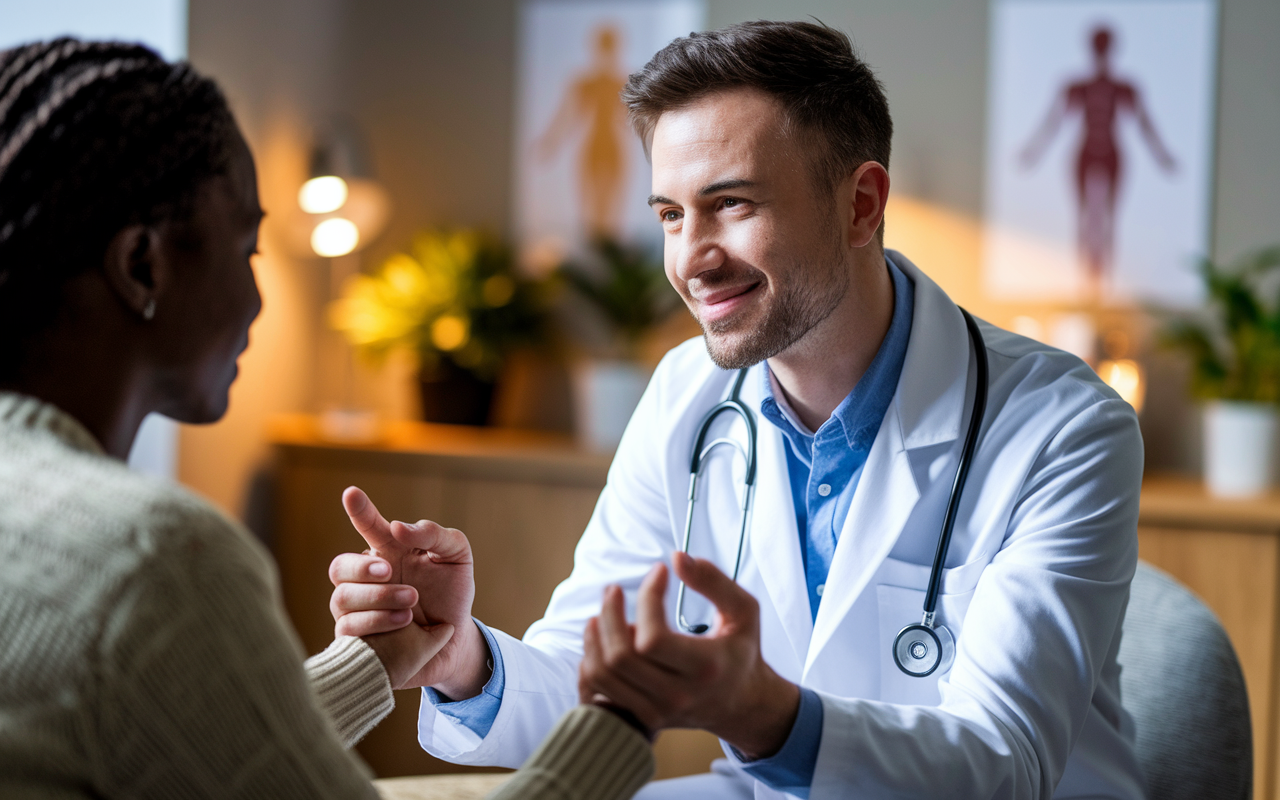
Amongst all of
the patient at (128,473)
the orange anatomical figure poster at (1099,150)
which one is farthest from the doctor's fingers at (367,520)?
the orange anatomical figure poster at (1099,150)

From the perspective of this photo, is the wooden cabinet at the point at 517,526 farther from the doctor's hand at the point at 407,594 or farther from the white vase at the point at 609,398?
the doctor's hand at the point at 407,594

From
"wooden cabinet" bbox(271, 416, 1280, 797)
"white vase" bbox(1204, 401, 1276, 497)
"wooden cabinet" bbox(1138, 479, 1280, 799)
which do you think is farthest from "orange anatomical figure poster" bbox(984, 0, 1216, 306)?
"wooden cabinet" bbox(1138, 479, 1280, 799)

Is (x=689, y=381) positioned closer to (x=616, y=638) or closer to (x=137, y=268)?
(x=616, y=638)

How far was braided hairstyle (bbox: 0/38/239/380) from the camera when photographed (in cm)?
72

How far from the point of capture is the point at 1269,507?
2.19 m

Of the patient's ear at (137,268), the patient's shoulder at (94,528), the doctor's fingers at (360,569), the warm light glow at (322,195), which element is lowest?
the doctor's fingers at (360,569)

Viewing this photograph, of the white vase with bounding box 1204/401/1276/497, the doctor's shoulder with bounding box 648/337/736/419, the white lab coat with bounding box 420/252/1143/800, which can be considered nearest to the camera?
the white lab coat with bounding box 420/252/1143/800

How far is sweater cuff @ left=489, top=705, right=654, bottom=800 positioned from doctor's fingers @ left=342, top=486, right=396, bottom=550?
1.17ft

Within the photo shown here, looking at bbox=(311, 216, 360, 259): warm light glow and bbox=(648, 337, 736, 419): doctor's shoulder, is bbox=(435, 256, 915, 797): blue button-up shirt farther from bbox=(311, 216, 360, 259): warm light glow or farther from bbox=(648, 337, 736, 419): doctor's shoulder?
bbox=(311, 216, 360, 259): warm light glow

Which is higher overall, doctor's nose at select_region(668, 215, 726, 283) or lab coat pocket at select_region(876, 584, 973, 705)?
doctor's nose at select_region(668, 215, 726, 283)

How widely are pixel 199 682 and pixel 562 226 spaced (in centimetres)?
258

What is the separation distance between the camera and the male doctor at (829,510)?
1051mm

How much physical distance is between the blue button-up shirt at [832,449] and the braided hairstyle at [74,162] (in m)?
0.85

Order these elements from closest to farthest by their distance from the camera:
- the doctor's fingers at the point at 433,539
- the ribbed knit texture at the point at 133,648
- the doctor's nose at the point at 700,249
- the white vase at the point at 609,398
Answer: the ribbed knit texture at the point at 133,648, the doctor's fingers at the point at 433,539, the doctor's nose at the point at 700,249, the white vase at the point at 609,398
